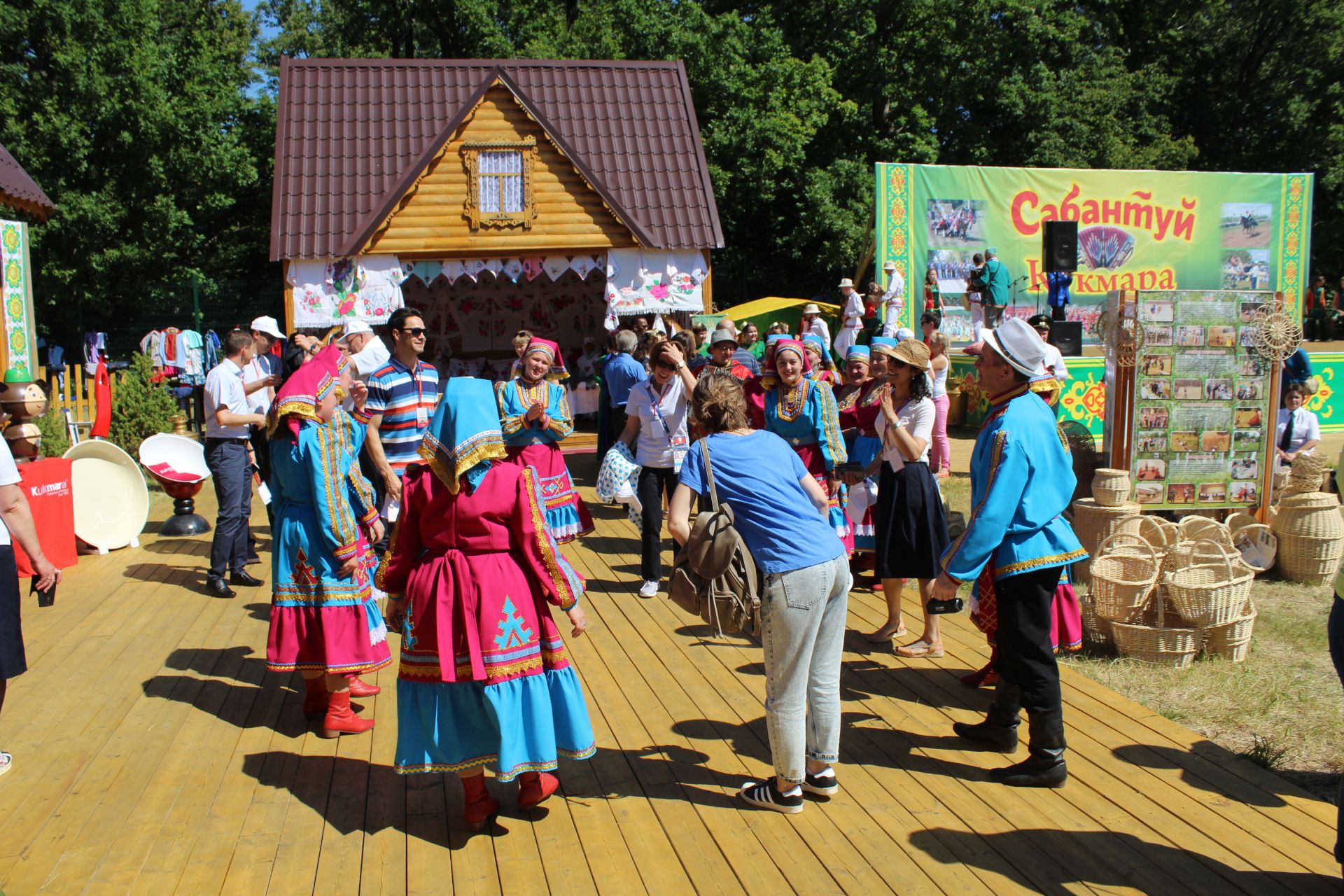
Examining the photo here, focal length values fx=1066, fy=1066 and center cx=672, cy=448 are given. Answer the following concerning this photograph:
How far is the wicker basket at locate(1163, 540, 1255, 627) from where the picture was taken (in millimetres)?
5594

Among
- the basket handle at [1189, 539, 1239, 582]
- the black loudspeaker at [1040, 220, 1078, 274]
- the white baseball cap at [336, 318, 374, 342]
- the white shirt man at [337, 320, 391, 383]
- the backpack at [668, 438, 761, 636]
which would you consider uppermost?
the black loudspeaker at [1040, 220, 1078, 274]

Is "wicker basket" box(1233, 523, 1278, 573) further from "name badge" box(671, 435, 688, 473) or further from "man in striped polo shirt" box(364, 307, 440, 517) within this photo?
"man in striped polo shirt" box(364, 307, 440, 517)

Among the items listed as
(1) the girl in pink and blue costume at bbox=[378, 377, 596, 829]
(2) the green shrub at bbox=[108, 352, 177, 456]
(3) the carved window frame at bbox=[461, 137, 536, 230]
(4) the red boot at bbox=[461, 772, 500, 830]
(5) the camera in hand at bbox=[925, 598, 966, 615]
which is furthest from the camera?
(3) the carved window frame at bbox=[461, 137, 536, 230]

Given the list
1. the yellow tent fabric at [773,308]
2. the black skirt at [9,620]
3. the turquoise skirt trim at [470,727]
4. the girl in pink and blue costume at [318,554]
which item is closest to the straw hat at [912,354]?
the turquoise skirt trim at [470,727]

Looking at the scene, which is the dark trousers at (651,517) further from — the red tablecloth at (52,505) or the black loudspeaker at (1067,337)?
the black loudspeaker at (1067,337)

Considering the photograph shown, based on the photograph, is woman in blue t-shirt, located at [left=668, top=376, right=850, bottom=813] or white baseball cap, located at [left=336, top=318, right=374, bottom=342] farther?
white baseball cap, located at [left=336, top=318, right=374, bottom=342]

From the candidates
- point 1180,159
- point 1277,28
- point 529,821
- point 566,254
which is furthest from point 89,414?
point 1277,28

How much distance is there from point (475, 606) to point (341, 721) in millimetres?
1584

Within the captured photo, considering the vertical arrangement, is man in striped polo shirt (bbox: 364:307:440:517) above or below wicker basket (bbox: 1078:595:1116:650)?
above

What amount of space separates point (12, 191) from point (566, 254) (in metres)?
6.88

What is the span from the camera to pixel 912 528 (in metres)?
5.62

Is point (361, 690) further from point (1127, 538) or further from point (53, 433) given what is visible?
point (53, 433)

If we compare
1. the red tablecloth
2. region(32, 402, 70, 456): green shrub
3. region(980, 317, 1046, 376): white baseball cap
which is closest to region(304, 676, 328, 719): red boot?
region(980, 317, 1046, 376): white baseball cap

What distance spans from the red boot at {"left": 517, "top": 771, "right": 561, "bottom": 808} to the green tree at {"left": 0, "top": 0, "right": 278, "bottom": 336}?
23033 mm
